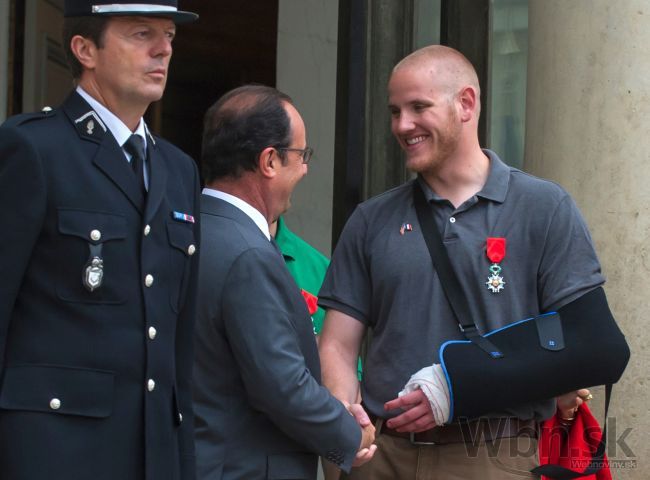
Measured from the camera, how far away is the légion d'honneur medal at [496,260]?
354cm

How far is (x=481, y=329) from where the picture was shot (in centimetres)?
355

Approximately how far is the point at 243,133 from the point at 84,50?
0.71 meters

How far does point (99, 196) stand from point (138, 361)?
0.33 m

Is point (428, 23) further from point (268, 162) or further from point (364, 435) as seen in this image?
point (364, 435)

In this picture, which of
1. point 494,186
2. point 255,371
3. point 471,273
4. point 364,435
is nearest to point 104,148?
point 255,371

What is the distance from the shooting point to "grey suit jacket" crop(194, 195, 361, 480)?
313cm

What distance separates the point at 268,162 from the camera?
340cm

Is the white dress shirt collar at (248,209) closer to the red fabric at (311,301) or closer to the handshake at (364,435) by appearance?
the handshake at (364,435)

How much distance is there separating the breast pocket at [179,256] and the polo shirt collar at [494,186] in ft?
3.37

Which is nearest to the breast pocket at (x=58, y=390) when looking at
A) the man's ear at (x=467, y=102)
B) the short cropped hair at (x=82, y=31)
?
the short cropped hair at (x=82, y=31)

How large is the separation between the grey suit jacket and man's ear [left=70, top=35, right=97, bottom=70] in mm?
635

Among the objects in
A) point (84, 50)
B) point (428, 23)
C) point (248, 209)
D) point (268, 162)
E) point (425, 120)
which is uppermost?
point (428, 23)

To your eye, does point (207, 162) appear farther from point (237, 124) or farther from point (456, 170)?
point (456, 170)

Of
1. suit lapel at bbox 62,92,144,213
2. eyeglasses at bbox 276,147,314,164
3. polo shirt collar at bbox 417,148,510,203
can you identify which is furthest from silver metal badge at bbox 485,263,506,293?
suit lapel at bbox 62,92,144,213
